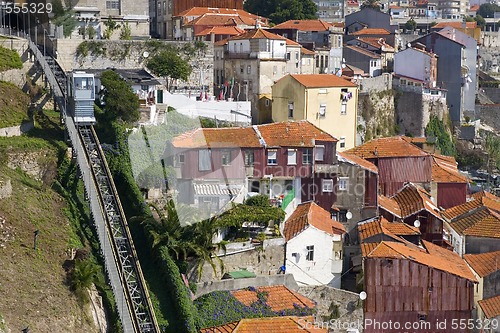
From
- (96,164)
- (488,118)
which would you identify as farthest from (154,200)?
(488,118)

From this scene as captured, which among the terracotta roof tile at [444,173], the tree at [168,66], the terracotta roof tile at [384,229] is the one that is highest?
the tree at [168,66]

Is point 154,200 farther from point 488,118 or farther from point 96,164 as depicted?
point 488,118

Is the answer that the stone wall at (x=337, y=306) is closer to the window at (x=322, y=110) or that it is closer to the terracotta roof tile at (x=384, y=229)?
the terracotta roof tile at (x=384, y=229)

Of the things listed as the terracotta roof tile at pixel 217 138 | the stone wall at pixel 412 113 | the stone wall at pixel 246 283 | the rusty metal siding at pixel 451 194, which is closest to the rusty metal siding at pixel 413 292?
the stone wall at pixel 246 283

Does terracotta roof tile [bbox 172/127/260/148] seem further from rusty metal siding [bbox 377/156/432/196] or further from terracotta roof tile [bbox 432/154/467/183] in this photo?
terracotta roof tile [bbox 432/154/467/183]

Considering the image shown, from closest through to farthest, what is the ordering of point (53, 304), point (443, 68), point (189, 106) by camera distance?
point (53, 304), point (189, 106), point (443, 68)

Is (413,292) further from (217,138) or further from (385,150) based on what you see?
(385,150)
